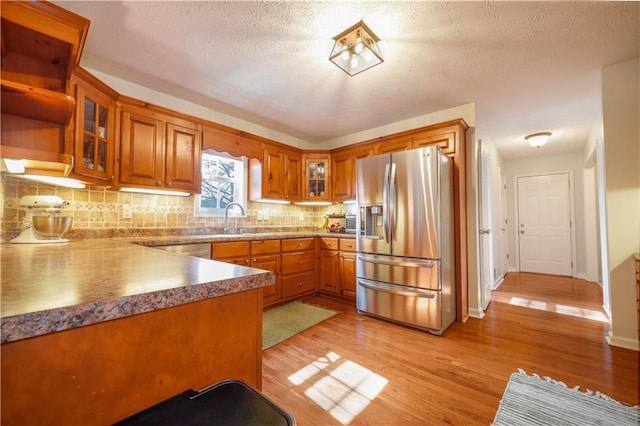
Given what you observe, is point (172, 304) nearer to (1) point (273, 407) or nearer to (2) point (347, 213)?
(1) point (273, 407)

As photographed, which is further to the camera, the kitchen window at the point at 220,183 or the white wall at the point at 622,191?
Result: the kitchen window at the point at 220,183

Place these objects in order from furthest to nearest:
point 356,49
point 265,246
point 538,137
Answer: point 538,137
point 265,246
point 356,49

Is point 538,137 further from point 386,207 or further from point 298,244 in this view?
point 298,244

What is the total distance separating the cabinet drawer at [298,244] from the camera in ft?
11.0

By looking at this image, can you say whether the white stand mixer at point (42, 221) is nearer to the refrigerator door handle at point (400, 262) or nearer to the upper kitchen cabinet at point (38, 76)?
the upper kitchen cabinet at point (38, 76)

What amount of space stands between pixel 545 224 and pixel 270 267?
5.66 metres

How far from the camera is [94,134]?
2.10 m

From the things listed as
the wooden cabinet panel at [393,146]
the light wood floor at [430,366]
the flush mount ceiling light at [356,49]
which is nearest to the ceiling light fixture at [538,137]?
the wooden cabinet panel at [393,146]

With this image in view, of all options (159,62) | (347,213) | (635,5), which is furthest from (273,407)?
(347,213)

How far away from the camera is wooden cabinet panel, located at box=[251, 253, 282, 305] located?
302cm

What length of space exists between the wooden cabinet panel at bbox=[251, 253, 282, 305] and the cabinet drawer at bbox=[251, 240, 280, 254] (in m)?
0.05

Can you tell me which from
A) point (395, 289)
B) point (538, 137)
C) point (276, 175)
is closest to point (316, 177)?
point (276, 175)

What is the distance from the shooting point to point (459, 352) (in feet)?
7.14

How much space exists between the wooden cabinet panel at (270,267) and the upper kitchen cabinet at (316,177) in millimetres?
1222
